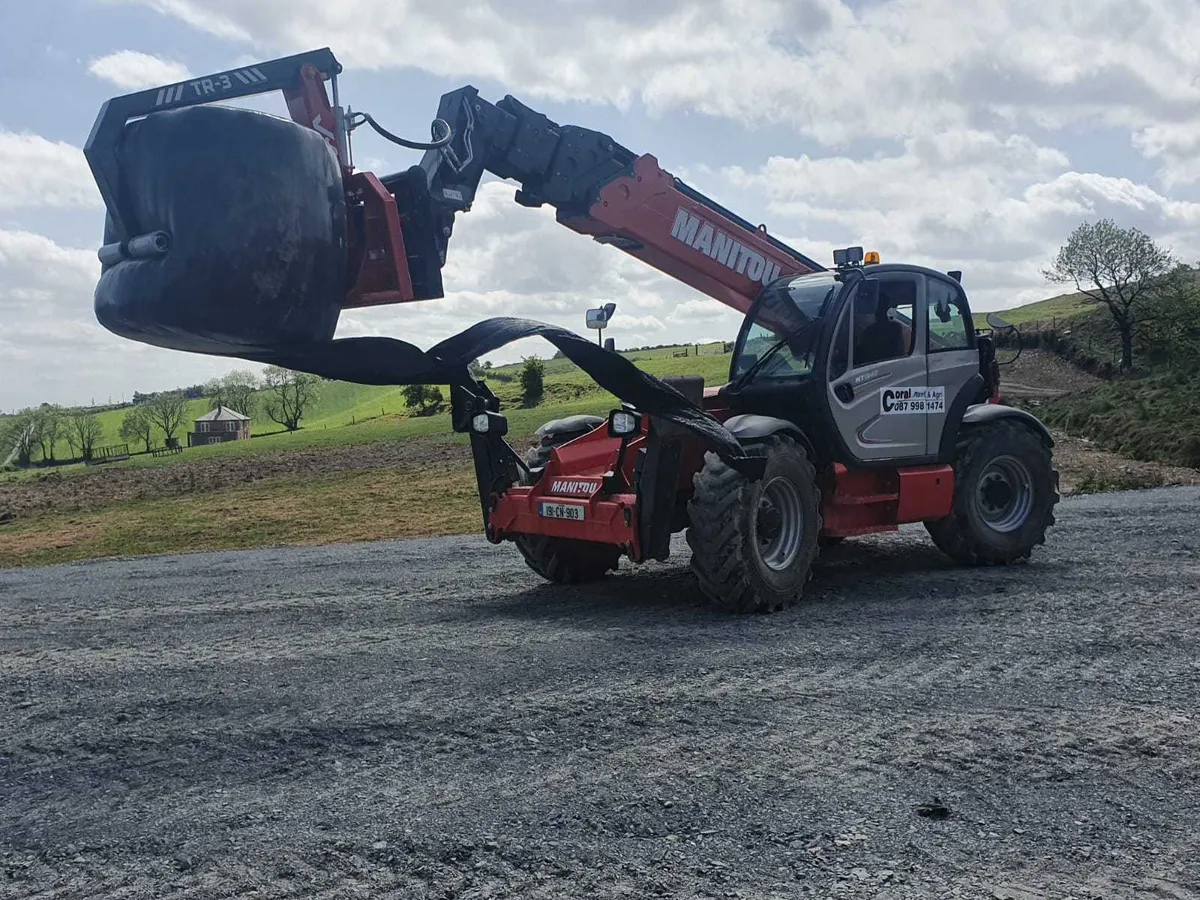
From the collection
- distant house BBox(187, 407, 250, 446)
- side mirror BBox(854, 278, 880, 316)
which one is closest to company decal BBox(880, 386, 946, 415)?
side mirror BBox(854, 278, 880, 316)

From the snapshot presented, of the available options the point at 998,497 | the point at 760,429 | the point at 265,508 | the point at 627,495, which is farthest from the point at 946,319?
the point at 265,508

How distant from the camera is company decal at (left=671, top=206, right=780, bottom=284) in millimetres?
9359

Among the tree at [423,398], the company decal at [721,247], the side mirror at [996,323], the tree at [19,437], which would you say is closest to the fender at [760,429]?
the side mirror at [996,323]

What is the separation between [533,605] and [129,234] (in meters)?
3.87

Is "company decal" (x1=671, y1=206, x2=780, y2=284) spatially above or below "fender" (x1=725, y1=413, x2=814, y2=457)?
above

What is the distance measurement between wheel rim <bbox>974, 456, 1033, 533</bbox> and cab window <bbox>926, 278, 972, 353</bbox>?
1.11 metres

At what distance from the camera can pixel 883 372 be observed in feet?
27.0

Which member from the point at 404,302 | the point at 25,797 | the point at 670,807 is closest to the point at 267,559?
the point at 404,302

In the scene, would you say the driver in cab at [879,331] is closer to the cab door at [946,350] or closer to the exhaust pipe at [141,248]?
the cab door at [946,350]

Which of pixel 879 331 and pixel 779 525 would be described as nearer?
pixel 779 525

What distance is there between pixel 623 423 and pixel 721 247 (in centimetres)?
302

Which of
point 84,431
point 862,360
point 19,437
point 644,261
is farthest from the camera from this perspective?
point 84,431

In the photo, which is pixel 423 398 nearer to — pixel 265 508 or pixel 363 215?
pixel 265 508

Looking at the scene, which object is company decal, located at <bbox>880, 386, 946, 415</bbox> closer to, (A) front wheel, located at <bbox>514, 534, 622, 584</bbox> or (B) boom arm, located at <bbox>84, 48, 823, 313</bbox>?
(B) boom arm, located at <bbox>84, 48, 823, 313</bbox>
